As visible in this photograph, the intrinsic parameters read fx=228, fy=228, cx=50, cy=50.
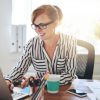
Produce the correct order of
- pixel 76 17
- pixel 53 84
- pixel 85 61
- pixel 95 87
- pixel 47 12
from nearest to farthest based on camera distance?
pixel 53 84, pixel 95 87, pixel 47 12, pixel 85 61, pixel 76 17

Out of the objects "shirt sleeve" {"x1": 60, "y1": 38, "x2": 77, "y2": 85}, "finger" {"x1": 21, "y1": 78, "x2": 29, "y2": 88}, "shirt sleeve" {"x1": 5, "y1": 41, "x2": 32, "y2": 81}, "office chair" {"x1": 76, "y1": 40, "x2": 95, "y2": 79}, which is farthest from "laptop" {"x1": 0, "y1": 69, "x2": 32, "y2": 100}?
"office chair" {"x1": 76, "y1": 40, "x2": 95, "y2": 79}

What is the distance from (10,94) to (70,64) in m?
0.77

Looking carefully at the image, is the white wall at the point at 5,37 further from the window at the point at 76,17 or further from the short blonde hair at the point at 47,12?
the short blonde hair at the point at 47,12

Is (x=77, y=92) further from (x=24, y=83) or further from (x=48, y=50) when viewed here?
(x=48, y=50)

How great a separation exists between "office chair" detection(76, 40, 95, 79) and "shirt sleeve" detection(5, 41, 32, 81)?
0.45 meters

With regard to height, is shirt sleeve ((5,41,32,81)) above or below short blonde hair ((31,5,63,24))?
below

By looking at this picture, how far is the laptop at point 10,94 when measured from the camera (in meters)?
1.09

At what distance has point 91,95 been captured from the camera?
142cm

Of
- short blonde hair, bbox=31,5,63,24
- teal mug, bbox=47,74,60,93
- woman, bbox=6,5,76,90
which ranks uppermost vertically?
short blonde hair, bbox=31,5,63,24

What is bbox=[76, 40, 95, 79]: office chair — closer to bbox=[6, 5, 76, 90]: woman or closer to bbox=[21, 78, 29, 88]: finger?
bbox=[6, 5, 76, 90]: woman

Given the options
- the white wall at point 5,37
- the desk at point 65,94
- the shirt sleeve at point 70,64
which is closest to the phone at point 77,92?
the desk at point 65,94

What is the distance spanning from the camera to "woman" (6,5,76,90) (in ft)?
5.64

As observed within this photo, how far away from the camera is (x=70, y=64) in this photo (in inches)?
70.3

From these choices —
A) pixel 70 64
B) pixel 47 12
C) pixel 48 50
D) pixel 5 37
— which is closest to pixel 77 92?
pixel 70 64
